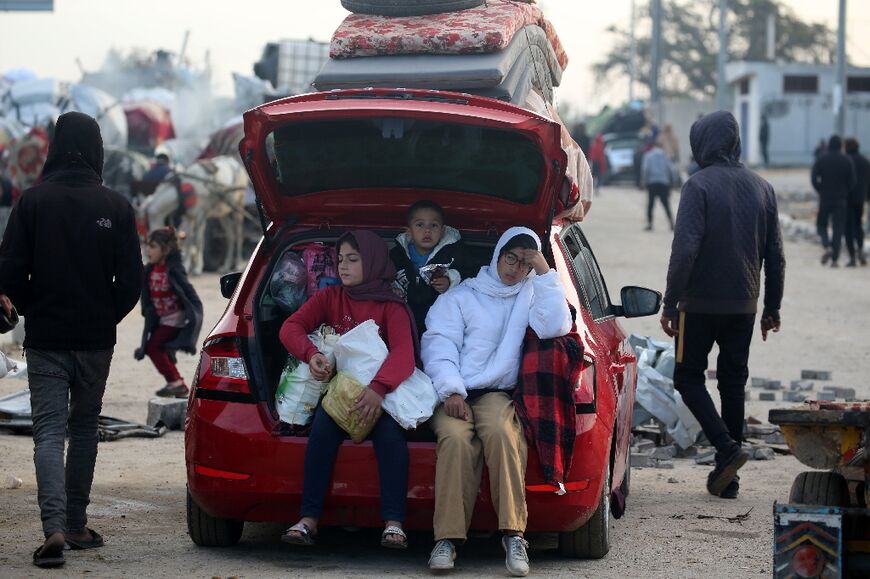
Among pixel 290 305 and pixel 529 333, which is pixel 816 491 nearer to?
pixel 529 333

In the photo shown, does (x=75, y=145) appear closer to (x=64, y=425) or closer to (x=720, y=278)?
(x=64, y=425)

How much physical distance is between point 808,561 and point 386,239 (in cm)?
290

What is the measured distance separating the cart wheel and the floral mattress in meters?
3.35

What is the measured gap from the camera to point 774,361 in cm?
1425

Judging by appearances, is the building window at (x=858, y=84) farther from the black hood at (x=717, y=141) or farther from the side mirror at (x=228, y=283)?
the side mirror at (x=228, y=283)

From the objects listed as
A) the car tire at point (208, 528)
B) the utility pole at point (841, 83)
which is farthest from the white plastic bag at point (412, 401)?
the utility pole at point (841, 83)

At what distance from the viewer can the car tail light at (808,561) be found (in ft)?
17.0

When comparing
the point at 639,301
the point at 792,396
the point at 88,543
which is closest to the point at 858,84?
the point at 792,396

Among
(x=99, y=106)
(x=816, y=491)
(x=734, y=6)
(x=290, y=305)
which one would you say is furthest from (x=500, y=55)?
(x=734, y=6)

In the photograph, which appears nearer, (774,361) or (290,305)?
(290,305)

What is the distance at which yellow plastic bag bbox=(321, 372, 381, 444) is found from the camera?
254 inches

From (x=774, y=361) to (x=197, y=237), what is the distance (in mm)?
11022

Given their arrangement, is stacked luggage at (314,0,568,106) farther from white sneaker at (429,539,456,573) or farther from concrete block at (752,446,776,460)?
white sneaker at (429,539,456,573)

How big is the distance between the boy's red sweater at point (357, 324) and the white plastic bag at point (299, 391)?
0.23ft
